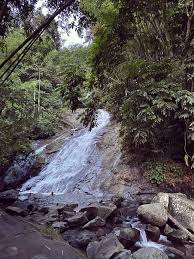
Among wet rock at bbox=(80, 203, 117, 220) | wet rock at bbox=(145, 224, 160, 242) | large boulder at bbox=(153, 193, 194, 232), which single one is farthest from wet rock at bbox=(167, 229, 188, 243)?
wet rock at bbox=(80, 203, 117, 220)

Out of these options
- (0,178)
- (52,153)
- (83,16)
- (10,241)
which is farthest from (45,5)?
(52,153)

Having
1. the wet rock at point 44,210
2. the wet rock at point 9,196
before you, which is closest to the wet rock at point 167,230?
the wet rock at point 44,210

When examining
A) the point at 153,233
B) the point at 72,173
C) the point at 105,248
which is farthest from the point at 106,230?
the point at 72,173

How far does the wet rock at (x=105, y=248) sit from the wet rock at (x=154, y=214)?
57.9 inches

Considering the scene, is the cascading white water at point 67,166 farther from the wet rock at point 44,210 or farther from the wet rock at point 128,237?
the wet rock at point 128,237

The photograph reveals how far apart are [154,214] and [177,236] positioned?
2.32 feet

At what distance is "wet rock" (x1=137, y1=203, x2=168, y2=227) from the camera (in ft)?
23.9

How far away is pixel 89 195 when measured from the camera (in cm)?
1044

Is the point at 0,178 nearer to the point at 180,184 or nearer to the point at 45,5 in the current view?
the point at 180,184

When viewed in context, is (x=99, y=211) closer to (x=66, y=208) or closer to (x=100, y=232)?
(x=100, y=232)

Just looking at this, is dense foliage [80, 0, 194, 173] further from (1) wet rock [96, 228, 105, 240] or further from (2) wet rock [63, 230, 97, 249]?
(2) wet rock [63, 230, 97, 249]

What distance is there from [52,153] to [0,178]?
298 cm

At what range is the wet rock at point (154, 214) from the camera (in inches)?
286

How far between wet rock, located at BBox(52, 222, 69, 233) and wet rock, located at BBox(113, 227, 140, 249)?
4.14ft
